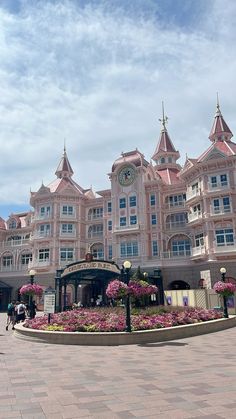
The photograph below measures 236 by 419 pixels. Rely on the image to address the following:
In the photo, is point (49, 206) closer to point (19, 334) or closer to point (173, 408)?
point (19, 334)

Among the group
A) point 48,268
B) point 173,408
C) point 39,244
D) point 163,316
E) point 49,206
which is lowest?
point 173,408

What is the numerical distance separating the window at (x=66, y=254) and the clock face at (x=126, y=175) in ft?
38.1

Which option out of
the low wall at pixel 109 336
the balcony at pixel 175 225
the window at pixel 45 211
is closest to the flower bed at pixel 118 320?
the low wall at pixel 109 336

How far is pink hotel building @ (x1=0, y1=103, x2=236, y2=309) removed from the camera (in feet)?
124

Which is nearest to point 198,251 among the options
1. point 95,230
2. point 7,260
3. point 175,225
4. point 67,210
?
point 175,225

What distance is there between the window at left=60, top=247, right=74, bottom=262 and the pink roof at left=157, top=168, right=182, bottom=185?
15950 millimetres

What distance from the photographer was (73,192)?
49938mm

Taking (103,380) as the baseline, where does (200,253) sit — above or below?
above

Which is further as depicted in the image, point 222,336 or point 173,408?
point 222,336

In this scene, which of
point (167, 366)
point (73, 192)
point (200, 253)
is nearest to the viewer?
point (167, 366)

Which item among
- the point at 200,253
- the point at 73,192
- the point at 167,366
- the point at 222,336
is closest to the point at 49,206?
the point at 73,192

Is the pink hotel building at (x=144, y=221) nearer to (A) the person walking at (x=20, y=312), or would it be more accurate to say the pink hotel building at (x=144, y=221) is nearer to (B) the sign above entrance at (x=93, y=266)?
(B) the sign above entrance at (x=93, y=266)

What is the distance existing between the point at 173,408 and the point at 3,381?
4524 mm

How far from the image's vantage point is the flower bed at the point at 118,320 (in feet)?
53.5
